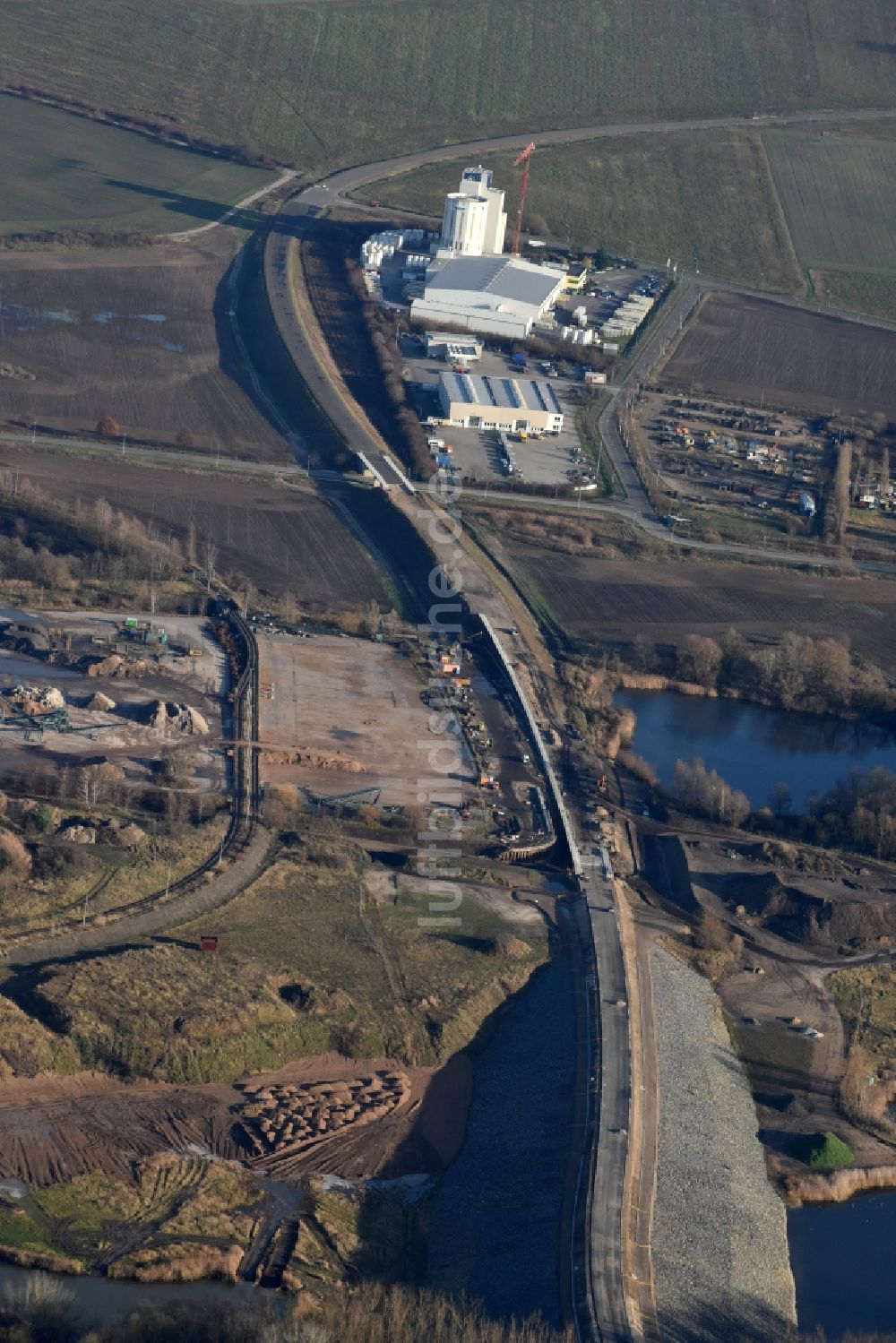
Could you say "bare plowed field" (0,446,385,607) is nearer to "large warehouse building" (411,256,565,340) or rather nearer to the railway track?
the railway track

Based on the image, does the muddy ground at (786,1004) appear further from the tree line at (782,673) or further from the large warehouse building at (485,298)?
the large warehouse building at (485,298)

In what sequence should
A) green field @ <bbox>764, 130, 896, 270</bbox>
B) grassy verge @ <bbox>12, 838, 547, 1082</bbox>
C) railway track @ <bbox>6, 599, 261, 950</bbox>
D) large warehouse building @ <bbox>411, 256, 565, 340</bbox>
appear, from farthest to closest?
1. green field @ <bbox>764, 130, 896, 270</bbox>
2. large warehouse building @ <bbox>411, 256, 565, 340</bbox>
3. railway track @ <bbox>6, 599, 261, 950</bbox>
4. grassy verge @ <bbox>12, 838, 547, 1082</bbox>

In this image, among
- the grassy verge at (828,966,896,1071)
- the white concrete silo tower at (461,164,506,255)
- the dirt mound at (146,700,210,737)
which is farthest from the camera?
the white concrete silo tower at (461,164,506,255)

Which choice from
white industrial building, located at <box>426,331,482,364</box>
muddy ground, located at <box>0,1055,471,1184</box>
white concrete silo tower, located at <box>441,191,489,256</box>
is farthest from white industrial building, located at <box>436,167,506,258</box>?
muddy ground, located at <box>0,1055,471,1184</box>

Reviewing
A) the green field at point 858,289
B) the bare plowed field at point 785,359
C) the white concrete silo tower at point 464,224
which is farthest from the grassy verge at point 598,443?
the green field at point 858,289

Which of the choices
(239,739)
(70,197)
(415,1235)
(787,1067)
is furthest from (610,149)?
(415,1235)

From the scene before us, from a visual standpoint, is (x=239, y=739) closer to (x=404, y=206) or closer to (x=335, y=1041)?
(x=335, y=1041)

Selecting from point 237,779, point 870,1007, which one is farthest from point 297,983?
point 870,1007
